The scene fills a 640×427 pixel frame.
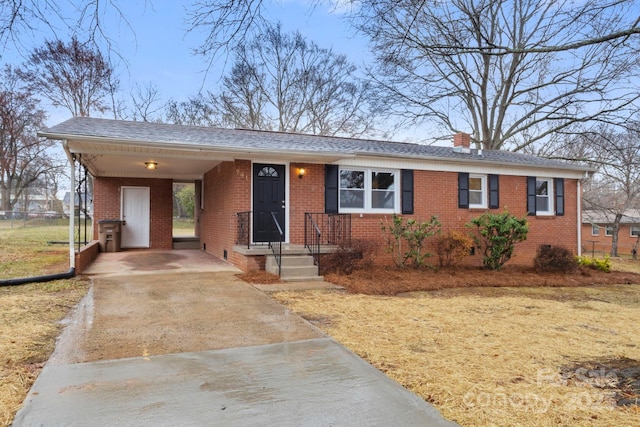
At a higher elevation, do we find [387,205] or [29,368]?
[387,205]

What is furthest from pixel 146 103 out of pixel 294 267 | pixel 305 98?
pixel 294 267

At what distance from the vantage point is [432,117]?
23.5 m

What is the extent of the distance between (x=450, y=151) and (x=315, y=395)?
39.1ft

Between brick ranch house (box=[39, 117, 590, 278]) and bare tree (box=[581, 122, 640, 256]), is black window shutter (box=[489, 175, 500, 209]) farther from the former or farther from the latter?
bare tree (box=[581, 122, 640, 256])

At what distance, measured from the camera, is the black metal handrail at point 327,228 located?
1061cm

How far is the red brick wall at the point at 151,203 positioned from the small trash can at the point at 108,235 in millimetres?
867

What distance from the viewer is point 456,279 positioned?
962 cm

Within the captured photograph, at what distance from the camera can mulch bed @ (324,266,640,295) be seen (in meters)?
8.50

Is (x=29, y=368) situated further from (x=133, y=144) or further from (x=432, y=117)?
(x=432, y=117)

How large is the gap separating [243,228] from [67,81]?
16.5 metres

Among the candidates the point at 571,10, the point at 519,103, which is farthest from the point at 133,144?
the point at 519,103

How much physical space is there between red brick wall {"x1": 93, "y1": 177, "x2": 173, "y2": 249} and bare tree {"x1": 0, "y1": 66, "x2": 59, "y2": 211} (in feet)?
32.1

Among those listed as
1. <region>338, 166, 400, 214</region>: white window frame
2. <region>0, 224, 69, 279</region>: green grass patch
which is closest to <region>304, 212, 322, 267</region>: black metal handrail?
<region>338, 166, 400, 214</region>: white window frame

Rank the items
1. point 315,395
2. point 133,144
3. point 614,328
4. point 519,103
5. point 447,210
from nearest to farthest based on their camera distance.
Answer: point 315,395
point 614,328
point 133,144
point 447,210
point 519,103
